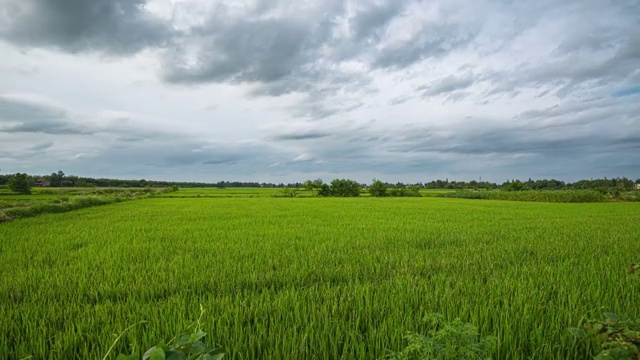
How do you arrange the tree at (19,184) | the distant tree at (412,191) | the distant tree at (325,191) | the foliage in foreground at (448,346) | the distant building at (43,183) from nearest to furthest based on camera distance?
the foliage in foreground at (448,346) < the tree at (19,184) < the distant tree at (412,191) < the distant tree at (325,191) < the distant building at (43,183)

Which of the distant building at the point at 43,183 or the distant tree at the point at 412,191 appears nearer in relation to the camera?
the distant tree at the point at 412,191

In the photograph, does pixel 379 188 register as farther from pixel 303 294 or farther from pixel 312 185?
pixel 303 294

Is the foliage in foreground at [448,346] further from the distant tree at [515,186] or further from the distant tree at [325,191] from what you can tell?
the distant tree at [515,186]

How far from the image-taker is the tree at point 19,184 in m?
42.1

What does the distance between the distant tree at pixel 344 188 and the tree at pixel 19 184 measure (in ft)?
165

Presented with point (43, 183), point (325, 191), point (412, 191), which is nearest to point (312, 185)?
point (325, 191)

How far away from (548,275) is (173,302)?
16.4ft

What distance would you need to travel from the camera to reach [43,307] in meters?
3.34

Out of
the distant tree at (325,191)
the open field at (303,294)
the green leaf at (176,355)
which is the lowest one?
the open field at (303,294)

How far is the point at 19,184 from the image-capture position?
43.1 m

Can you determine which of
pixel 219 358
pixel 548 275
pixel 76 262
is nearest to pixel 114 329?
pixel 219 358

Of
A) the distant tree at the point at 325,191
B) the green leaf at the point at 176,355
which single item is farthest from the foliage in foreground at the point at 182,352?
the distant tree at the point at 325,191

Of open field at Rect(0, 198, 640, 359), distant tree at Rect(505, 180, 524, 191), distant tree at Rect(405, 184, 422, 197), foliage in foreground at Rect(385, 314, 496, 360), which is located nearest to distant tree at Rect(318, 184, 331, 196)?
distant tree at Rect(405, 184, 422, 197)

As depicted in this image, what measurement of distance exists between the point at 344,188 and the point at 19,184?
5304cm
